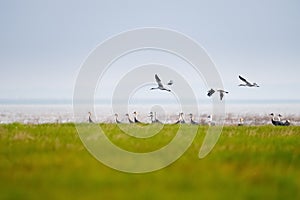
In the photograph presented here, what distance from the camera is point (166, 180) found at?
8.95 metres

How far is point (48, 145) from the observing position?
12.5 meters

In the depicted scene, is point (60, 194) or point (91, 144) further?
point (91, 144)

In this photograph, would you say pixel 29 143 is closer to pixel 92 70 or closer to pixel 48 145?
pixel 48 145

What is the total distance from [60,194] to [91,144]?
4999 millimetres

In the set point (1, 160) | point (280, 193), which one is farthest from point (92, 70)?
point (280, 193)

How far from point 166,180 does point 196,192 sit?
0.91 metres

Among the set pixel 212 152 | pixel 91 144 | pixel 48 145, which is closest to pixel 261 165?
pixel 212 152

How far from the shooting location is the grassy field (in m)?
8.00

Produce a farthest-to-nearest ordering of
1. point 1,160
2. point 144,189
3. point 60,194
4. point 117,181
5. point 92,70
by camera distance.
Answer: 1. point 92,70
2. point 1,160
3. point 117,181
4. point 144,189
5. point 60,194

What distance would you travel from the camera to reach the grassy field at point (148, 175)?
8.00 metres

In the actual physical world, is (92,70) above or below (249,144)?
above

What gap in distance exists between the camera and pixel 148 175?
31.0ft

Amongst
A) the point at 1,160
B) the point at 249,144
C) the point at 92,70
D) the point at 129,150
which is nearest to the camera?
the point at 1,160

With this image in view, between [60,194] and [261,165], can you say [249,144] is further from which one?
[60,194]
